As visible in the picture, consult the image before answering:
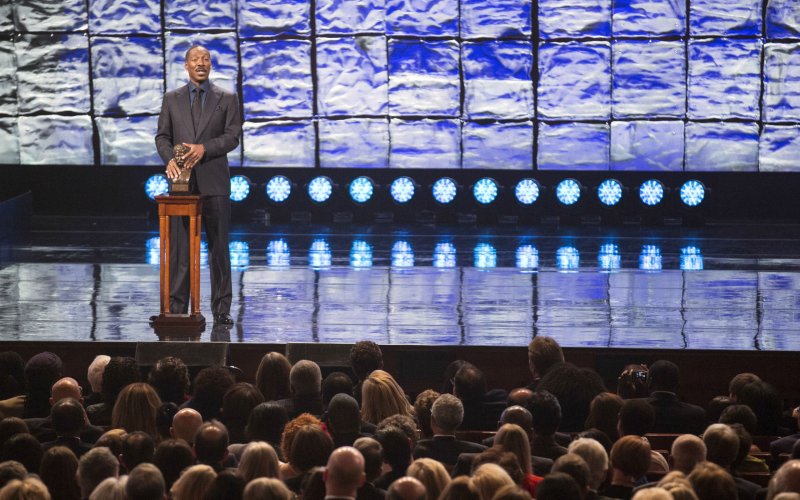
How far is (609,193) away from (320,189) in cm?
345

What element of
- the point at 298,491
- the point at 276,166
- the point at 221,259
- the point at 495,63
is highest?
the point at 495,63

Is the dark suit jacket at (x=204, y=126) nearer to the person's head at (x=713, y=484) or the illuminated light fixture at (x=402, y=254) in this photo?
the illuminated light fixture at (x=402, y=254)

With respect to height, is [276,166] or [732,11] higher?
[732,11]

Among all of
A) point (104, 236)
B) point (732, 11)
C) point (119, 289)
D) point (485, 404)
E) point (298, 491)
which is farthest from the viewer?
Result: point (732, 11)

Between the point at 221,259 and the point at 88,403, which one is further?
the point at 221,259

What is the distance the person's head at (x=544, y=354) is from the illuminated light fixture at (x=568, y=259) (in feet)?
14.2

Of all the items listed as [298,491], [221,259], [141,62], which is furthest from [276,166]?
[298,491]

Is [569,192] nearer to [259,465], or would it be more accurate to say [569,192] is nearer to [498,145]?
[498,145]

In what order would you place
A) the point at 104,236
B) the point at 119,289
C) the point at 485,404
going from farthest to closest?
the point at 104,236
the point at 119,289
the point at 485,404

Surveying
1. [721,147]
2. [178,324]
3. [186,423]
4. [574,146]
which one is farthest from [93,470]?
[721,147]

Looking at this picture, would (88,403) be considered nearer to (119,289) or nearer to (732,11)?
(119,289)

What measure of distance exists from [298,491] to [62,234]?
910cm

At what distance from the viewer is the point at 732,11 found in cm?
1451

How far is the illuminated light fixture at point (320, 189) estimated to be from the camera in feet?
49.1
